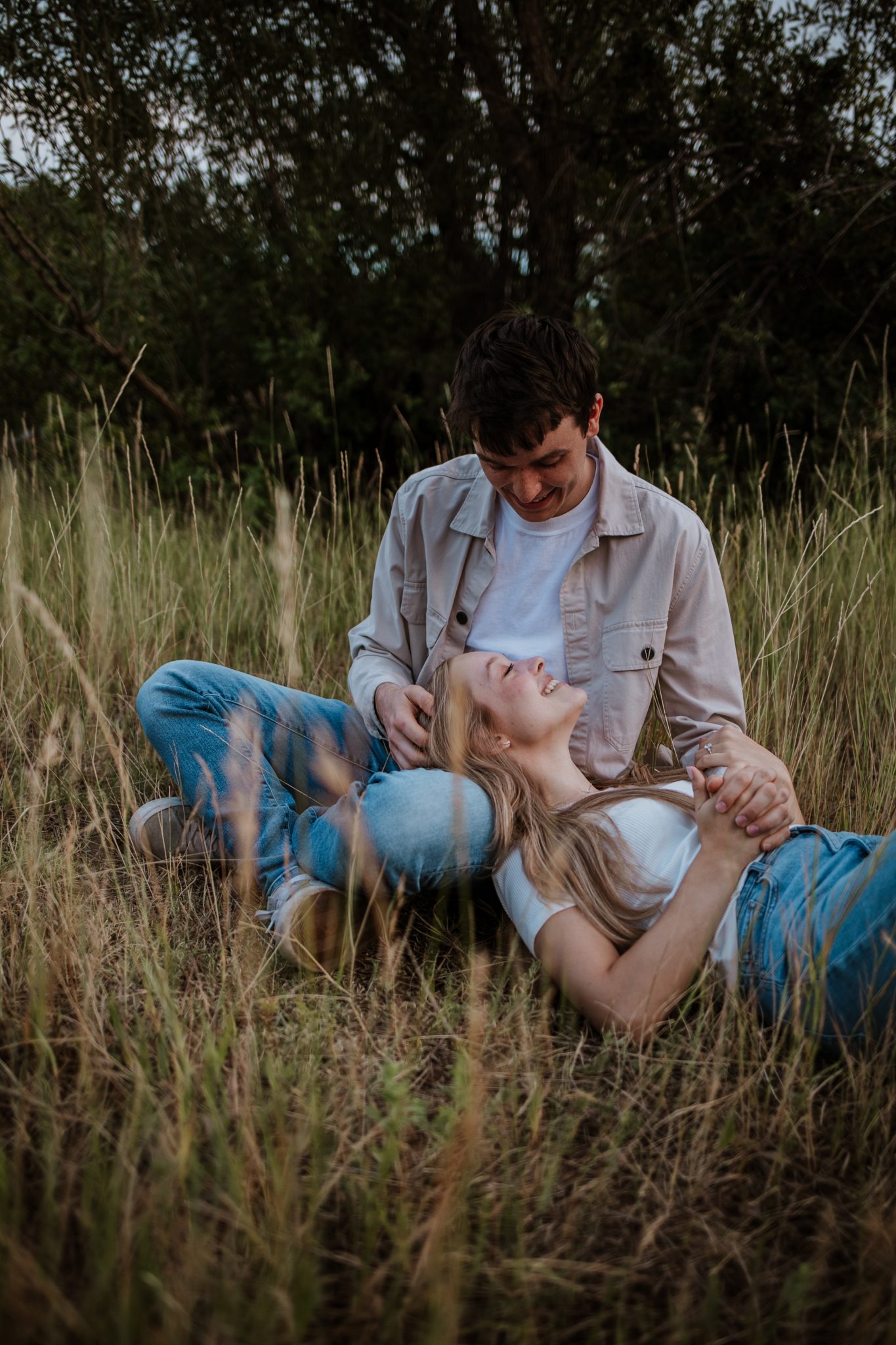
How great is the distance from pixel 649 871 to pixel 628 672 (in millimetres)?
550

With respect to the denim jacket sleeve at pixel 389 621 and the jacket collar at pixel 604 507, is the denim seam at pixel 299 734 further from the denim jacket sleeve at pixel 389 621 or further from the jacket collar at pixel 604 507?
the jacket collar at pixel 604 507

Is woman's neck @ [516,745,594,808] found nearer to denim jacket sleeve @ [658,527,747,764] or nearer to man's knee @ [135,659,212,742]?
denim jacket sleeve @ [658,527,747,764]

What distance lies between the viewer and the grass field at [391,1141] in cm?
107

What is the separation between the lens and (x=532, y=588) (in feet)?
7.34

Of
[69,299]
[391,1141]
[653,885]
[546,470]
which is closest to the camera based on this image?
[391,1141]

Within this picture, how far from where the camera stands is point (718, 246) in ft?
15.7

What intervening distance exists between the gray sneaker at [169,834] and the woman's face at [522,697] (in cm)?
71

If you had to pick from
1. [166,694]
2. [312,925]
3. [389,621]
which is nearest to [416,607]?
[389,621]

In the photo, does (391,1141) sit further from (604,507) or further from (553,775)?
(604,507)

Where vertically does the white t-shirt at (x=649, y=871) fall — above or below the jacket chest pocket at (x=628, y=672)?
below

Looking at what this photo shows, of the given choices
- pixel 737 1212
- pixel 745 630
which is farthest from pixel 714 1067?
pixel 745 630

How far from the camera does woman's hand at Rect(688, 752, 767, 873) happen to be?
161 centimetres

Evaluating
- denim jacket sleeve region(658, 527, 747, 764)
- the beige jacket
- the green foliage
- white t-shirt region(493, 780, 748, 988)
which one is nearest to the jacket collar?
the beige jacket

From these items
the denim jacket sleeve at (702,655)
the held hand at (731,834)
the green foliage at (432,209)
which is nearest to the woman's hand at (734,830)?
the held hand at (731,834)
